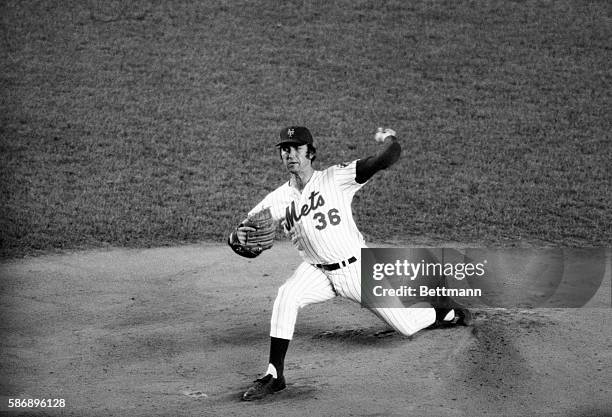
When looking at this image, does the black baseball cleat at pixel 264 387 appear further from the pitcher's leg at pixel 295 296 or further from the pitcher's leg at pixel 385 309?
the pitcher's leg at pixel 385 309

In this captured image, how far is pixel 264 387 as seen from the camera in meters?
5.18

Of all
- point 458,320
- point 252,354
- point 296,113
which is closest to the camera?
point 252,354

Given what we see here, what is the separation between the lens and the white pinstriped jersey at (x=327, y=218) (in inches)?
220

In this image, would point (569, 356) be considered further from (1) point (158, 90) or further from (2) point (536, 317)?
(1) point (158, 90)

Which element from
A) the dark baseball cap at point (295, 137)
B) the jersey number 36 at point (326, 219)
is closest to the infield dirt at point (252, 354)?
the jersey number 36 at point (326, 219)

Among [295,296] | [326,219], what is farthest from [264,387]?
[326,219]

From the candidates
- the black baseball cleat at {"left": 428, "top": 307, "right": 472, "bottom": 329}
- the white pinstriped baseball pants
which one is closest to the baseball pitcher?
the white pinstriped baseball pants

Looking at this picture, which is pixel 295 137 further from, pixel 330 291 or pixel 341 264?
pixel 330 291

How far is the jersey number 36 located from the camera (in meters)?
5.57

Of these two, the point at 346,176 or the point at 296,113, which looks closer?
the point at 346,176

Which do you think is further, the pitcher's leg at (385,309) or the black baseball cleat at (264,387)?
the pitcher's leg at (385,309)

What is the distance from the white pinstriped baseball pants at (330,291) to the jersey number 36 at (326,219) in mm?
303

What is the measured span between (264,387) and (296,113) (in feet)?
24.5

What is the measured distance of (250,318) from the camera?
6.60 metres
